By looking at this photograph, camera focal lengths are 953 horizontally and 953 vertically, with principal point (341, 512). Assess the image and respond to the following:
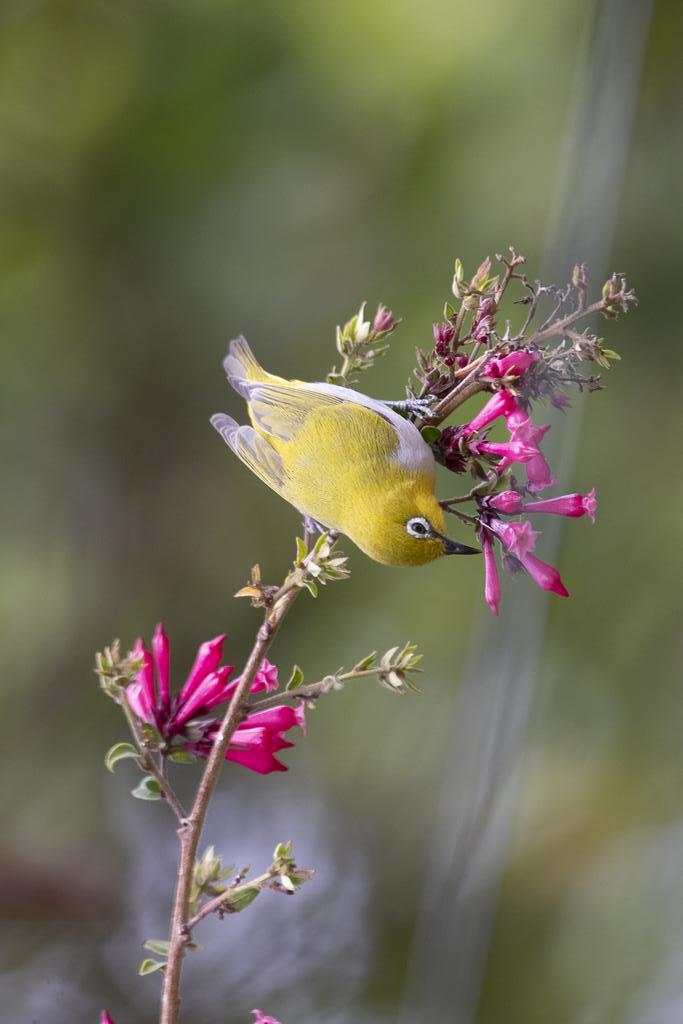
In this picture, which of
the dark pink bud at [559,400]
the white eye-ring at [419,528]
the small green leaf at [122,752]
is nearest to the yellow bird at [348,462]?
the white eye-ring at [419,528]

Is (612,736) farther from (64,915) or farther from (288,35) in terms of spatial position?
(288,35)

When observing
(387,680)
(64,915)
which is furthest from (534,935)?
(387,680)

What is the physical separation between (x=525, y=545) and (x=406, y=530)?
0.47 ft

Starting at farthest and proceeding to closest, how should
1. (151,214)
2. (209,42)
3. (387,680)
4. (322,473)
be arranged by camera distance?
(151,214)
(209,42)
(322,473)
(387,680)

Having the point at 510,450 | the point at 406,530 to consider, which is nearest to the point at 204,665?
the point at 406,530

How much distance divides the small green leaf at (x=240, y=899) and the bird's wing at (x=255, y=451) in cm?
39

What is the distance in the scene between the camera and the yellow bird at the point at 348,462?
29.6 inches

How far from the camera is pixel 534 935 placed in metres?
2.07

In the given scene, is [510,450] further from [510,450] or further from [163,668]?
[163,668]

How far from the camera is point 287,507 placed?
91.4 inches

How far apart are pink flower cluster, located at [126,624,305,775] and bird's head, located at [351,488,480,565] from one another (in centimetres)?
13

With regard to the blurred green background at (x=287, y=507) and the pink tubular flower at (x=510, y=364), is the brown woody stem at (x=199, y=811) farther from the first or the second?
the blurred green background at (x=287, y=507)

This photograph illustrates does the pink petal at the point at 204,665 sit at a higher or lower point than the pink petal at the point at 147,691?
higher

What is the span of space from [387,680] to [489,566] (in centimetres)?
11
